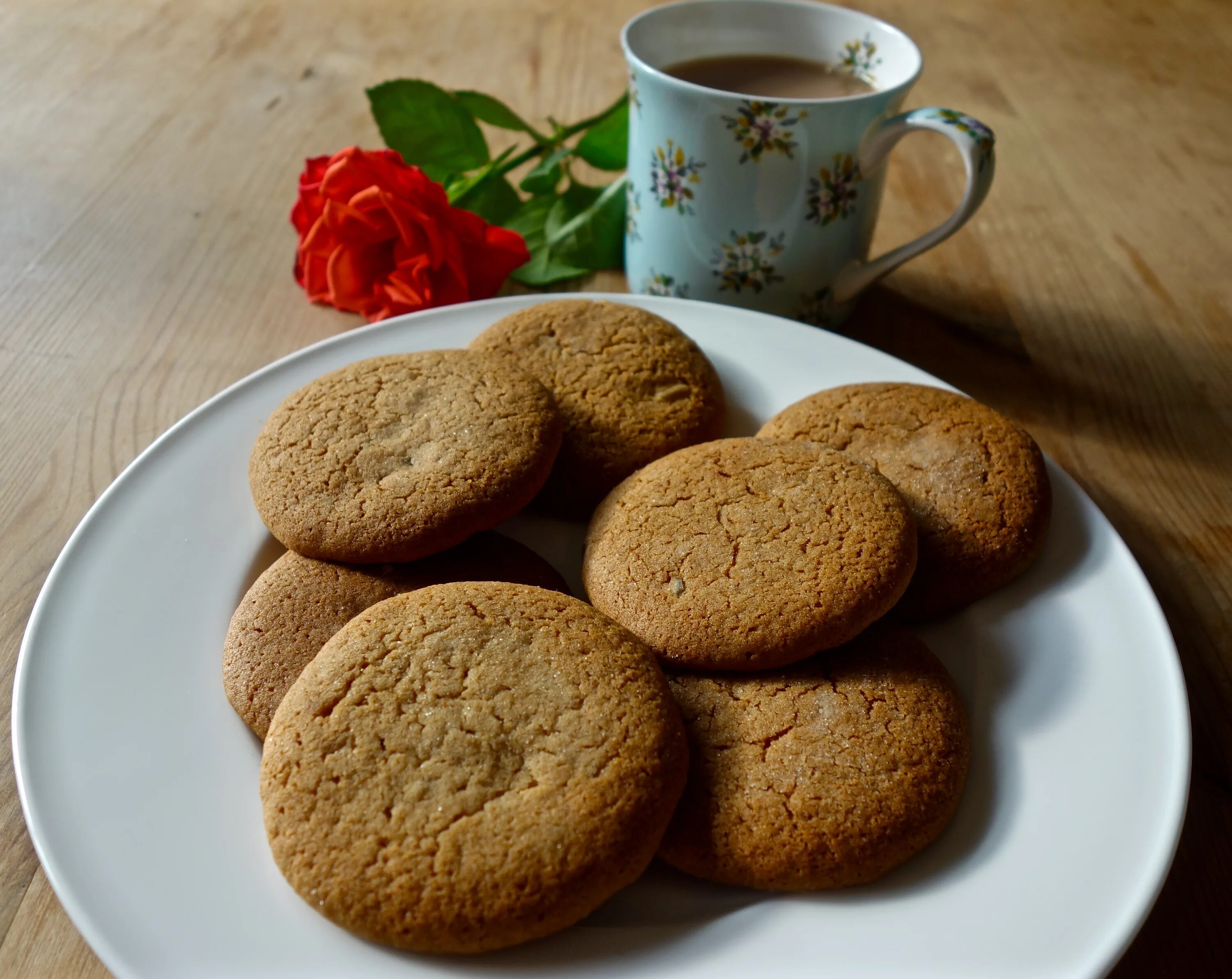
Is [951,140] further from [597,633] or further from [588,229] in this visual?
[597,633]

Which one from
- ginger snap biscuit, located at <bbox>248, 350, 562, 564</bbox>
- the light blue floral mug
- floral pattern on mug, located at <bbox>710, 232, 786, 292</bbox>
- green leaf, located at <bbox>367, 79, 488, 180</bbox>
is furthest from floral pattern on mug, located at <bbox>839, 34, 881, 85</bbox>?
ginger snap biscuit, located at <bbox>248, 350, 562, 564</bbox>

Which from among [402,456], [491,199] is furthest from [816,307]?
[402,456]

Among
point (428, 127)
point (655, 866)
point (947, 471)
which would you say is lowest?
point (655, 866)

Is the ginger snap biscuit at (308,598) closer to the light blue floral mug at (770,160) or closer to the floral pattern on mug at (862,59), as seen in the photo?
the light blue floral mug at (770,160)

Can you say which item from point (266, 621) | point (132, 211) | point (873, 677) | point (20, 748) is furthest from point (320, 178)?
point (873, 677)

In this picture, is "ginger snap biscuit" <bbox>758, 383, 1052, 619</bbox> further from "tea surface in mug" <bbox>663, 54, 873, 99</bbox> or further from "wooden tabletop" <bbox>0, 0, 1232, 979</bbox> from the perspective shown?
"tea surface in mug" <bbox>663, 54, 873, 99</bbox>

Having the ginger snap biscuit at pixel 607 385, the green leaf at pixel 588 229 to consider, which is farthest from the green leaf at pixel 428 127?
the ginger snap biscuit at pixel 607 385
